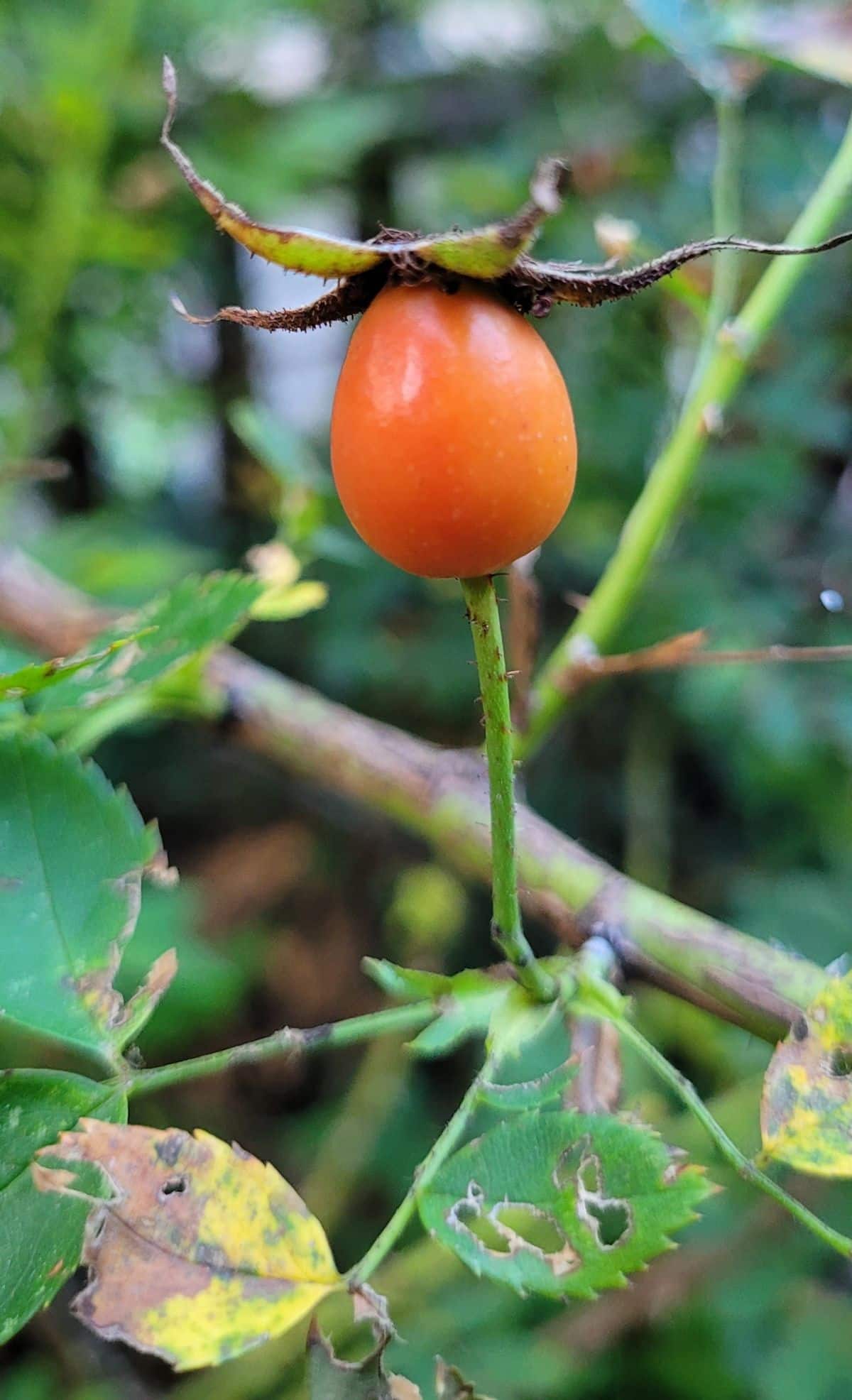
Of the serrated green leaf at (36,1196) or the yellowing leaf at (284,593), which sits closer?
the serrated green leaf at (36,1196)

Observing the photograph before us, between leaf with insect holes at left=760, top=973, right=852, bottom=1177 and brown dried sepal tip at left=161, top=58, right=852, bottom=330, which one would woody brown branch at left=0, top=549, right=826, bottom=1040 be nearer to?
leaf with insect holes at left=760, top=973, right=852, bottom=1177

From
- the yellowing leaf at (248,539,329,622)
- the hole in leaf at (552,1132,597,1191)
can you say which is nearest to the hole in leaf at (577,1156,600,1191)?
the hole in leaf at (552,1132,597,1191)

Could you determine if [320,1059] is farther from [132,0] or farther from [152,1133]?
[132,0]

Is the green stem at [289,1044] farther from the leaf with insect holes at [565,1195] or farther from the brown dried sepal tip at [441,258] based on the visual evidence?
the brown dried sepal tip at [441,258]

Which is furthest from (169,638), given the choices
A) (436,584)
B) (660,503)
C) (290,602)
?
(436,584)

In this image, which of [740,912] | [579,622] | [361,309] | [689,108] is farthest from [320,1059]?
[689,108]

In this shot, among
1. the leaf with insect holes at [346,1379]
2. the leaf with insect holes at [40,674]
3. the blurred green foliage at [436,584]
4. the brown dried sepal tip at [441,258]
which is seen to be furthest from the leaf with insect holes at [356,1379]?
the blurred green foliage at [436,584]
